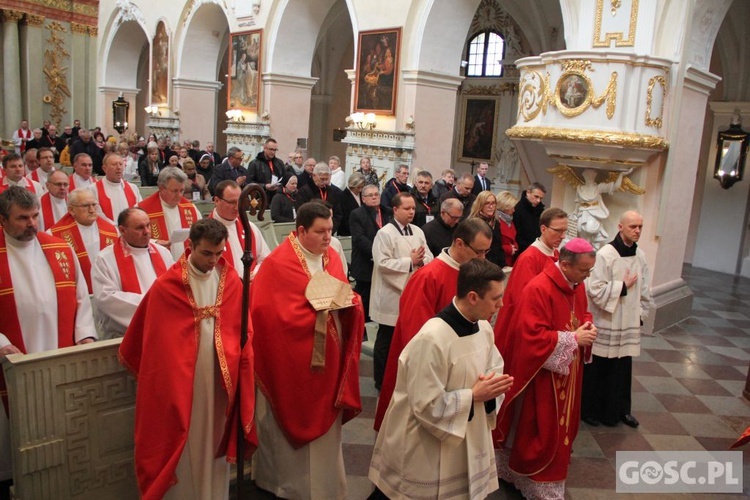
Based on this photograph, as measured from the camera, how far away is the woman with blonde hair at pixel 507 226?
6.71 meters

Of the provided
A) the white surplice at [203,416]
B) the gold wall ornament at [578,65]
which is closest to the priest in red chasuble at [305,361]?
the white surplice at [203,416]

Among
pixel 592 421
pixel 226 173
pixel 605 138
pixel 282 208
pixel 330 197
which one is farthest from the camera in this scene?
pixel 226 173

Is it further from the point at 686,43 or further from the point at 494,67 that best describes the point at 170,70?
the point at 686,43

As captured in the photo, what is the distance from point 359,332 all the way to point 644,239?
19.3ft

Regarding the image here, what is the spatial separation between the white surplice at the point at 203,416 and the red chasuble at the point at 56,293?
1.22 metres

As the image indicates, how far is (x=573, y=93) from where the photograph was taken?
7.75 metres

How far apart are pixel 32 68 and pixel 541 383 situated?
2196 centimetres

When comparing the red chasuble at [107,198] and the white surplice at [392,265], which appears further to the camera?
the red chasuble at [107,198]

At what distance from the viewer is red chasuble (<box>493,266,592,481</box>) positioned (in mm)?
3816

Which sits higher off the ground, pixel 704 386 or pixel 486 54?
pixel 486 54

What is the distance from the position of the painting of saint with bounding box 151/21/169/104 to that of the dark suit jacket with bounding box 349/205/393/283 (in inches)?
616

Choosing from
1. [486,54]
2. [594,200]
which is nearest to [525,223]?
[594,200]

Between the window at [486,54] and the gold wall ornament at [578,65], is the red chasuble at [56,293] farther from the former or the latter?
the window at [486,54]

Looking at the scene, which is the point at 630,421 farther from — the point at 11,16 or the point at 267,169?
the point at 11,16
